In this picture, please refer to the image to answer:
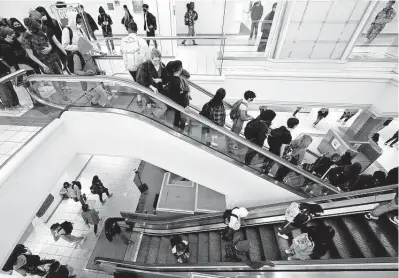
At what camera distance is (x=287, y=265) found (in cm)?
357

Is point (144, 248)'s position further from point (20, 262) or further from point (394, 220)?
point (394, 220)

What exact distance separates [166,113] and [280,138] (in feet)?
Answer: 7.42

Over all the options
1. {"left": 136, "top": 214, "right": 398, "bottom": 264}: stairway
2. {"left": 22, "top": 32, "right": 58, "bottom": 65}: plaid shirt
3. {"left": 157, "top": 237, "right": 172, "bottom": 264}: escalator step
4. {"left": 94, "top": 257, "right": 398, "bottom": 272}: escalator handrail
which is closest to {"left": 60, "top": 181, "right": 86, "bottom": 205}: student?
{"left": 94, "top": 257, "right": 398, "bottom": 272}: escalator handrail

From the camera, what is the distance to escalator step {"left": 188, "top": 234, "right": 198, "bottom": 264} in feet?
16.2

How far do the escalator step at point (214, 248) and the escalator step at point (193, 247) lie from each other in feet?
1.35

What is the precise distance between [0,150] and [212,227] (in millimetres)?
4612

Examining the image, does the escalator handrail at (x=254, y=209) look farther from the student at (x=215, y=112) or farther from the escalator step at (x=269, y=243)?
the student at (x=215, y=112)

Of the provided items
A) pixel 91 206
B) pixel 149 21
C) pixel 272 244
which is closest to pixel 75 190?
pixel 91 206

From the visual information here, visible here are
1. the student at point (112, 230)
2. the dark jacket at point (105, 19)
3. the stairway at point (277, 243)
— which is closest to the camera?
the stairway at point (277, 243)

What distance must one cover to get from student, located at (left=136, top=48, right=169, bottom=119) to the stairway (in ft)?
11.2

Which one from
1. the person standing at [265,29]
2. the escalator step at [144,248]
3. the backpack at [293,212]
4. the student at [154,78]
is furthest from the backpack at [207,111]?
the escalator step at [144,248]

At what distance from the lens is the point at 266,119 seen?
4.07m

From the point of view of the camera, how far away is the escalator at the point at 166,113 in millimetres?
3673

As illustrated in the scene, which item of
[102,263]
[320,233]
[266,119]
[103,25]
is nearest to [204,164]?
[266,119]
